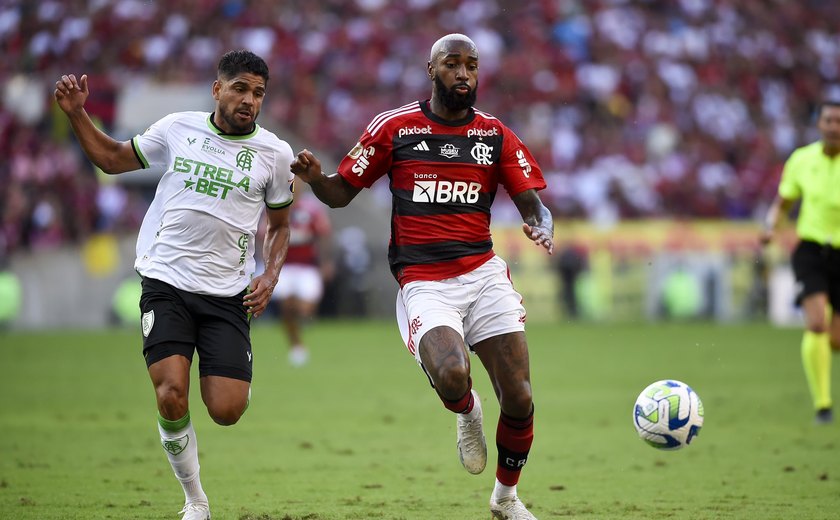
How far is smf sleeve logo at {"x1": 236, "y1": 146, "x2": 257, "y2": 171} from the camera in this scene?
7.29m

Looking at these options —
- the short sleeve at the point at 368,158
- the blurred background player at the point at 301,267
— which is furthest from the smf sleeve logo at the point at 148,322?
the blurred background player at the point at 301,267

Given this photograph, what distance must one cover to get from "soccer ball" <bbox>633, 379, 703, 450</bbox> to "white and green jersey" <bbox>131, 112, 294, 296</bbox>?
2734 mm

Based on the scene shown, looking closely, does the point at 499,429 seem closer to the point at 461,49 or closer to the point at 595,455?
the point at 461,49

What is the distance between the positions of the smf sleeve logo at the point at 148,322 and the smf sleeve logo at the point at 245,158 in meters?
1.02

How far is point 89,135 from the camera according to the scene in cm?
717

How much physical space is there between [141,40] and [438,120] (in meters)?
23.2

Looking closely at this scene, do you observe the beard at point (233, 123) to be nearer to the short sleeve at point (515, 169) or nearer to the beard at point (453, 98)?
the beard at point (453, 98)

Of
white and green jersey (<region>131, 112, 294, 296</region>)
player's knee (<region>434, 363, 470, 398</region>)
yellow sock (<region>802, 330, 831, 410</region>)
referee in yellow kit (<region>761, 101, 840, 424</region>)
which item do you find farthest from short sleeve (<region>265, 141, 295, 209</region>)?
yellow sock (<region>802, 330, 831, 410</region>)

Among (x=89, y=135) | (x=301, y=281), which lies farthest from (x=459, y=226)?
(x=301, y=281)

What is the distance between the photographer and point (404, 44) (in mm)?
29688

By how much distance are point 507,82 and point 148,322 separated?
2259 cm

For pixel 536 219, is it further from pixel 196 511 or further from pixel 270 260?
pixel 196 511

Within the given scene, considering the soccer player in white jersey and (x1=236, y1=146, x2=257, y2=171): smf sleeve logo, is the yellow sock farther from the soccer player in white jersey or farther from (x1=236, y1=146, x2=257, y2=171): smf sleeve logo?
(x1=236, y1=146, x2=257, y2=171): smf sleeve logo

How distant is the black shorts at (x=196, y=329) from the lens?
7.00 meters
